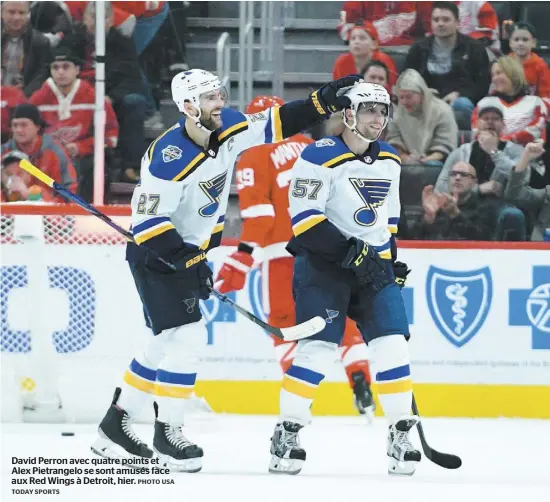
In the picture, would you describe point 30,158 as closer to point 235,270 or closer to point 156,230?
point 235,270

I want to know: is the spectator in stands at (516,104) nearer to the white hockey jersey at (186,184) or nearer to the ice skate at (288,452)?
the white hockey jersey at (186,184)

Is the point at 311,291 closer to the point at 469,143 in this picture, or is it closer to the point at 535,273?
the point at 535,273

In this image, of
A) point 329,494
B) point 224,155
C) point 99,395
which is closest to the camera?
point 329,494

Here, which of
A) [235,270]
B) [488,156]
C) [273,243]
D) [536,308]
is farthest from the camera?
[488,156]

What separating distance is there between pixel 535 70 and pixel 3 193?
2808mm

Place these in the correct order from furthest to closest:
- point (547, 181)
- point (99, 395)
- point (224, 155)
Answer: point (547, 181) < point (99, 395) < point (224, 155)

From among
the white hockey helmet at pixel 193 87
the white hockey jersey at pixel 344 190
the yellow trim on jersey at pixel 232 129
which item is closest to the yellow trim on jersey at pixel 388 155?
the white hockey jersey at pixel 344 190

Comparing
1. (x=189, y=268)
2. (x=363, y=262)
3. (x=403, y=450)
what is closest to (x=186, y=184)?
(x=189, y=268)

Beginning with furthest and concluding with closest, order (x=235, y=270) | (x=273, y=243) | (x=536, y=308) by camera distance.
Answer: (x=536, y=308), (x=273, y=243), (x=235, y=270)

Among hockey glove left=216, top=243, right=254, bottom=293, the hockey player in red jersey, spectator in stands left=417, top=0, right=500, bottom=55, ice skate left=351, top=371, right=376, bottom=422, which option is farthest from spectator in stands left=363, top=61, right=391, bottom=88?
ice skate left=351, top=371, right=376, bottom=422

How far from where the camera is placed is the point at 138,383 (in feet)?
13.9

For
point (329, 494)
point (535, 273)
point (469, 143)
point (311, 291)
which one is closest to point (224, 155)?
point (311, 291)

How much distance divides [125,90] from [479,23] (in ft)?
6.15

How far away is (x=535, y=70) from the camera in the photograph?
21.2 feet
